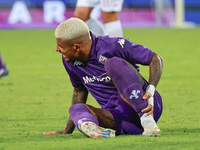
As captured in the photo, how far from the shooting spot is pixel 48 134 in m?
4.14

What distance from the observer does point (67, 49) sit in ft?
12.7

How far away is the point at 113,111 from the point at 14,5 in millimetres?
16982

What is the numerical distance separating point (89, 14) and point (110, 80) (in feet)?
13.5

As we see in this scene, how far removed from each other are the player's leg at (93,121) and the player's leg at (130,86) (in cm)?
25

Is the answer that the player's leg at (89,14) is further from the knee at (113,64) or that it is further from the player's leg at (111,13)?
the knee at (113,64)

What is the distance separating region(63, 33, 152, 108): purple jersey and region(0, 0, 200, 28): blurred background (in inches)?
618

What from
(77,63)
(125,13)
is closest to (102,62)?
(77,63)

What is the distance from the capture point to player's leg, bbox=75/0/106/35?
25.0 feet

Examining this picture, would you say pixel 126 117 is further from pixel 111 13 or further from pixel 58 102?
pixel 111 13

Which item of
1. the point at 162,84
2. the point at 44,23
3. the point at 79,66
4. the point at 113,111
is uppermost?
the point at 79,66

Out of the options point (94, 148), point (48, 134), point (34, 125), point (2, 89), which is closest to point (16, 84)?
point (2, 89)

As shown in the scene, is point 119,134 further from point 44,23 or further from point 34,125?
point 44,23

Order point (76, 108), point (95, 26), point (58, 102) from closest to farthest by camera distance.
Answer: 1. point (76, 108)
2. point (58, 102)
3. point (95, 26)

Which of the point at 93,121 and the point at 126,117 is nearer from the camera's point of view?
the point at 93,121
